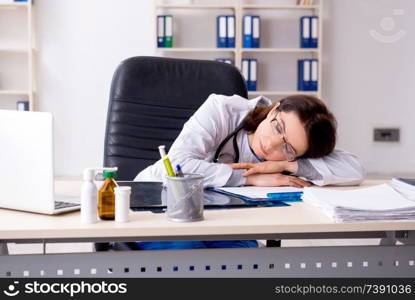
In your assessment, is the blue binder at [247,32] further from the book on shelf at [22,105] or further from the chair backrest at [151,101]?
the chair backrest at [151,101]

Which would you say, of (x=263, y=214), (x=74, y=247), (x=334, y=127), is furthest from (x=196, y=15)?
(x=263, y=214)

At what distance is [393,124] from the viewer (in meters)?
5.01

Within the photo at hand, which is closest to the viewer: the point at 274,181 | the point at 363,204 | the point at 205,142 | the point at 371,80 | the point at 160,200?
the point at 363,204

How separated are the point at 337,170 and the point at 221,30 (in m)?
3.21

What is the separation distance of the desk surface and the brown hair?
46cm

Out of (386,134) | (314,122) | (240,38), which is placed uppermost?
(240,38)

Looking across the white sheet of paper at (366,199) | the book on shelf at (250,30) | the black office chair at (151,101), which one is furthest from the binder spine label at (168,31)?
the white sheet of paper at (366,199)

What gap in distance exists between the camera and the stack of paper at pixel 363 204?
112 centimetres

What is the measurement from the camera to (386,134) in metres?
5.00

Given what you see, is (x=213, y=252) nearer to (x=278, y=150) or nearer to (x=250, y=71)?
(x=278, y=150)

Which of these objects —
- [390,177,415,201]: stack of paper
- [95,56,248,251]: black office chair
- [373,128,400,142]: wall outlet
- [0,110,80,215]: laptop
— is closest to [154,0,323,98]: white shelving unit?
[373,128,400,142]: wall outlet

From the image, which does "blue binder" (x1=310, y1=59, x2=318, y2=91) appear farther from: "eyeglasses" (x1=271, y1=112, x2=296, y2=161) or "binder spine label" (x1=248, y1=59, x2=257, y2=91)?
"eyeglasses" (x1=271, y1=112, x2=296, y2=161)

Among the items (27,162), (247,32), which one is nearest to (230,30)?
(247,32)

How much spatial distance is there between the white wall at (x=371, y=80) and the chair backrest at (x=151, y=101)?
3134 millimetres
